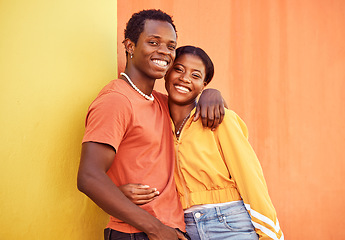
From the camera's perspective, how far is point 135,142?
194cm

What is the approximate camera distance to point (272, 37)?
3.53 m

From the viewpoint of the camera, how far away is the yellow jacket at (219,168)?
6.64ft

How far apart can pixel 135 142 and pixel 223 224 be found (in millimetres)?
667

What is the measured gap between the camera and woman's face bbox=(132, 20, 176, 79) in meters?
2.18

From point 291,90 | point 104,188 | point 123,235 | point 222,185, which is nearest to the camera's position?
point 104,188

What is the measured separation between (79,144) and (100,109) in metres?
0.52

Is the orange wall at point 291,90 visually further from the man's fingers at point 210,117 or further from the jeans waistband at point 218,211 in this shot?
the jeans waistband at point 218,211

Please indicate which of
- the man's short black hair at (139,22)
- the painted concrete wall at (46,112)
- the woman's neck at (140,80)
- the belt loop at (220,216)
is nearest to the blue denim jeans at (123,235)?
the painted concrete wall at (46,112)

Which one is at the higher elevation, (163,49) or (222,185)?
(163,49)

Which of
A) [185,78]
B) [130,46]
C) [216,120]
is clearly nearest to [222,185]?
[216,120]

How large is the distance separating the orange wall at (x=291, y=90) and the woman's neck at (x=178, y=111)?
3.01 ft

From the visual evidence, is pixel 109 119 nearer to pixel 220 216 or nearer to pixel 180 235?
pixel 180 235

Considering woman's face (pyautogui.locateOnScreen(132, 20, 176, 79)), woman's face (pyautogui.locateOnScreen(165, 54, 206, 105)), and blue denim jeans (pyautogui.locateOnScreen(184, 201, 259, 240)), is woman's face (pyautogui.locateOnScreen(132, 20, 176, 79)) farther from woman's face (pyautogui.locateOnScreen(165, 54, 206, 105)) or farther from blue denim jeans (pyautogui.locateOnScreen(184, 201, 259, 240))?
blue denim jeans (pyautogui.locateOnScreen(184, 201, 259, 240))

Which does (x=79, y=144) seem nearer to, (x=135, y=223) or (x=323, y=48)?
(x=135, y=223)
